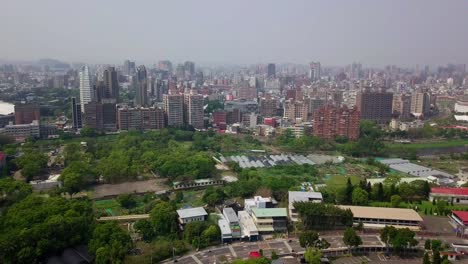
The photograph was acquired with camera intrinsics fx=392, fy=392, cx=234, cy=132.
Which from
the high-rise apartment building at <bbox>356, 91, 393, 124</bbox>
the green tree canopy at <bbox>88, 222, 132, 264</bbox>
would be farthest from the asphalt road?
the high-rise apartment building at <bbox>356, 91, 393, 124</bbox>

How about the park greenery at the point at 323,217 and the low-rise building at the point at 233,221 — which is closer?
the low-rise building at the point at 233,221

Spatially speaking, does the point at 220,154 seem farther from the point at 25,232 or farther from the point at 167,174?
the point at 25,232

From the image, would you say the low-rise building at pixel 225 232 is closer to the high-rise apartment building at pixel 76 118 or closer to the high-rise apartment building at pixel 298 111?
the high-rise apartment building at pixel 76 118

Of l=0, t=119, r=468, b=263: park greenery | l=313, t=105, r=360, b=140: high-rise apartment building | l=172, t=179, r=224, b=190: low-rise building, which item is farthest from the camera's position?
l=313, t=105, r=360, b=140: high-rise apartment building

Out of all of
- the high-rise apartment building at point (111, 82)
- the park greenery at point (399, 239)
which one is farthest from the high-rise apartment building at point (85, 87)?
the park greenery at point (399, 239)

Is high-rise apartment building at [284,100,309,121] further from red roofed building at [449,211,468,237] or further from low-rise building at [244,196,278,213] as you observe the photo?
red roofed building at [449,211,468,237]

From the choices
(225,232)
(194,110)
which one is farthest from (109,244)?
(194,110)
